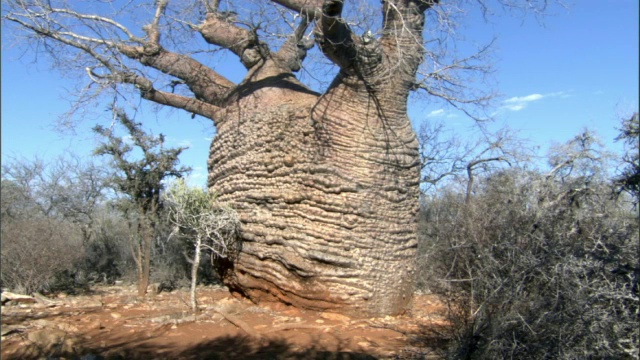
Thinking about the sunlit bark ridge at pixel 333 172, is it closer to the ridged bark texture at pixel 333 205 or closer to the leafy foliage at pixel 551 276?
the ridged bark texture at pixel 333 205

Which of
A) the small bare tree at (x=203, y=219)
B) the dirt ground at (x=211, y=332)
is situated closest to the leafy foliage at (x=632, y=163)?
the dirt ground at (x=211, y=332)

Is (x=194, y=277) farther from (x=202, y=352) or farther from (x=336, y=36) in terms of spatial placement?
(x=336, y=36)

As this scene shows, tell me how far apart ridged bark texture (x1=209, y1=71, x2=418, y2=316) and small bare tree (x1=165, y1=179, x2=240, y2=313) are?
0.18m

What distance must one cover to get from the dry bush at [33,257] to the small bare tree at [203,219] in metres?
2.39

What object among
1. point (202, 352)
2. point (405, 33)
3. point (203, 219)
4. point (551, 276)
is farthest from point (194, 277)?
point (551, 276)

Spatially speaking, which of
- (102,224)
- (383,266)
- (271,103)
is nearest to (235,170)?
(271,103)

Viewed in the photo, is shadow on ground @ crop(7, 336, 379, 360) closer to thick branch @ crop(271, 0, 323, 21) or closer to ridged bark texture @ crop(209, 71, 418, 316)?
ridged bark texture @ crop(209, 71, 418, 316)

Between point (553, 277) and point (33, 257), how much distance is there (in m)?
6.74

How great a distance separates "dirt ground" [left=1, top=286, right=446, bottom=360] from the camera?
13.7 ft

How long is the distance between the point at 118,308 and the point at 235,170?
2205 mm

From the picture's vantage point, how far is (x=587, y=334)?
301 centimetres

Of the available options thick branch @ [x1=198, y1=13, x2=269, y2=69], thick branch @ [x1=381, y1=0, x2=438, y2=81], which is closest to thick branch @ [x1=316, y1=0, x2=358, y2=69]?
thick branch @ [x1=381, y1=0, x2=438, y2=81]

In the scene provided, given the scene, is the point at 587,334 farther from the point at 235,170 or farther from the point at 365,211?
the point at 235,170

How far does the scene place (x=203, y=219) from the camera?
19.4 feet
